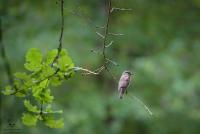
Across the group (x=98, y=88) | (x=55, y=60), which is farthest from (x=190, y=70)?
(x=55, y=60)

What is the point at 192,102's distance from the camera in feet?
14.0

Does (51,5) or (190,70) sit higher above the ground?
(51,5)

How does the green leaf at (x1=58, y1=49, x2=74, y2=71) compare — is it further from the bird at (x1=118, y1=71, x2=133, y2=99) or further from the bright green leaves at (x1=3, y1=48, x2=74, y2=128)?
the bird at (x1=118, y1=71, x2=133, y2=99)

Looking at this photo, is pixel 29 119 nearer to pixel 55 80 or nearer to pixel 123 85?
pixel 55 80

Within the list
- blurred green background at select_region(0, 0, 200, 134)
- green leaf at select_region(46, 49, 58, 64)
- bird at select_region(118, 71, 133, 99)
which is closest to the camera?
bird at select_region(118, 71, 133, 99)

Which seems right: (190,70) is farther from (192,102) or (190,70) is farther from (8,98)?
(8,98)

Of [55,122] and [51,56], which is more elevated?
[51,56]

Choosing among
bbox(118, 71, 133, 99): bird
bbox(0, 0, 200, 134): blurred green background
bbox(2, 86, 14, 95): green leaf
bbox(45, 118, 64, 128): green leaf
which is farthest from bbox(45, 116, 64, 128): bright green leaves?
bbox(0, 0, 200, 134): blurred green background

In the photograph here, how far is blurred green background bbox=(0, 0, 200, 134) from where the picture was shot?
3.36 metres

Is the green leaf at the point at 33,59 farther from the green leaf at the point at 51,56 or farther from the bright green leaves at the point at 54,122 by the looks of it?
the bright green leaves at the point at 54,122

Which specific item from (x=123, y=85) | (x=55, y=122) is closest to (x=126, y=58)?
(x=55, y=122)

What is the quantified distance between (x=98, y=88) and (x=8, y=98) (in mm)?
832

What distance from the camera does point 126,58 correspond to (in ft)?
13.1

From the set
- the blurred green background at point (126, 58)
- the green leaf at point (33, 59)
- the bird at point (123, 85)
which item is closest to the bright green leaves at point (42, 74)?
the green leaf at point (33, 59)
